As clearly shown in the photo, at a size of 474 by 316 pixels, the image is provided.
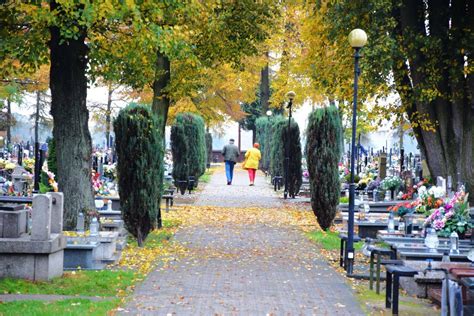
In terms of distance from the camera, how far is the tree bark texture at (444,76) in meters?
23.0

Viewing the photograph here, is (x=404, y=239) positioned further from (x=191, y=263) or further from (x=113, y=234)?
(x=113, y=234)

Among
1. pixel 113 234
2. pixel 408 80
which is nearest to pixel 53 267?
pixel 113 234

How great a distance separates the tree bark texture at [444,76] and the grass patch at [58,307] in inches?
530

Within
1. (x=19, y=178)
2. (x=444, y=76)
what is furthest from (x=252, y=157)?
(x=444, y=76)

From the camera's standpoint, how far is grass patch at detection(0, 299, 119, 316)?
10.1 m

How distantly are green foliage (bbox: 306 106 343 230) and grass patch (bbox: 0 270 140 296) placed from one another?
8.82 m

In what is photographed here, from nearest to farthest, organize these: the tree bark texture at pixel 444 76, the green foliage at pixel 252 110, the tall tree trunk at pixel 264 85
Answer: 1. the tree bark texture at pixel 444 76
2. the tall tree trunk at pixel 264 85
3. the green foliage at pixel 252 110

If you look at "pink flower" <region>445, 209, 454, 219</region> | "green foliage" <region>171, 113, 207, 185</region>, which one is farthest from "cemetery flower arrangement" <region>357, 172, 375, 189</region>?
"pink flower" <region>445, 209, 454, 219</region>

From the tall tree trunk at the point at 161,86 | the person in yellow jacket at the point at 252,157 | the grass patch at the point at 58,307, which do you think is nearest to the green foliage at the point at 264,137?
the person in yellow jacket at the point at 252,157

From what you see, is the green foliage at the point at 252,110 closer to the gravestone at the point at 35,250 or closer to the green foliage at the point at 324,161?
the green foliage at the point at 324,161

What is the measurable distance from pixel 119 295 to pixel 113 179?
1957 cm

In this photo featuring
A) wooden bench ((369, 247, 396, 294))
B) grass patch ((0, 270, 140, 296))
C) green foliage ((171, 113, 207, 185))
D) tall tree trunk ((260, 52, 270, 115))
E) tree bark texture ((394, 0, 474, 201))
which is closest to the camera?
grass patch ((0, 270, 140, 296))

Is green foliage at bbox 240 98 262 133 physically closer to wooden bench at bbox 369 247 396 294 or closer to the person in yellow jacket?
the person in yellow jacket

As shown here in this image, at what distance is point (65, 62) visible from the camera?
17281 mm
